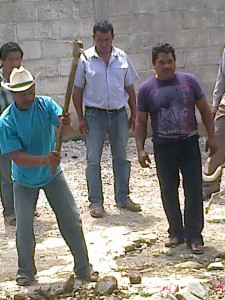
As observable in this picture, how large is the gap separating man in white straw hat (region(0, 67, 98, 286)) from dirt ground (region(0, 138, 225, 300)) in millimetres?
246

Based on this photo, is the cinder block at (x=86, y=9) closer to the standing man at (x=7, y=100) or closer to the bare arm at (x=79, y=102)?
the bare arm at (x=79, y=102)

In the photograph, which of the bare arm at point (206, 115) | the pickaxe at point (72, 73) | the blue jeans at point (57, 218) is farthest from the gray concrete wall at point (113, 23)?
the pickaxe at point (72, 73)

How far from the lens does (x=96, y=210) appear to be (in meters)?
7.95

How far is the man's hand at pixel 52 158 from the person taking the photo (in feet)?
17.8

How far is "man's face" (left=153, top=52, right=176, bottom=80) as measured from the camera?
6.47 metres

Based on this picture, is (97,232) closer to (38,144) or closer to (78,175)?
(38,144)

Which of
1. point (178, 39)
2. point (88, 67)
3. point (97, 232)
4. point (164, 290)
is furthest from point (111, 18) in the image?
point (164, 290)

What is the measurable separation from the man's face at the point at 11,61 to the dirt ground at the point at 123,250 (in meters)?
1.62

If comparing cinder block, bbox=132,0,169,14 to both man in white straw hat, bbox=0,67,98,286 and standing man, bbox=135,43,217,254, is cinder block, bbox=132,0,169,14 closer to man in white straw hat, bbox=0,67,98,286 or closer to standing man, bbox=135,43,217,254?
standing man, bbox=135,43,217,254

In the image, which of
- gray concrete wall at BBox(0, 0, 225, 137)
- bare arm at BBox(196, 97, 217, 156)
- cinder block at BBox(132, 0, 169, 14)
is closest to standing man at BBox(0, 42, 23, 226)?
bare arm at BBox(196, 97, 217, 156)

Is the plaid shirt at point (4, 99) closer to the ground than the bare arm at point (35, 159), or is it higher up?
higher up

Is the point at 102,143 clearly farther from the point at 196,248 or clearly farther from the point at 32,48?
the point at 32,48

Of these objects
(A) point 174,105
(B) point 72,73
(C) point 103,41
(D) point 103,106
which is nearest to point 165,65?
(A) point 174,105

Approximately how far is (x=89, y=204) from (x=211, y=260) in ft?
7.81
